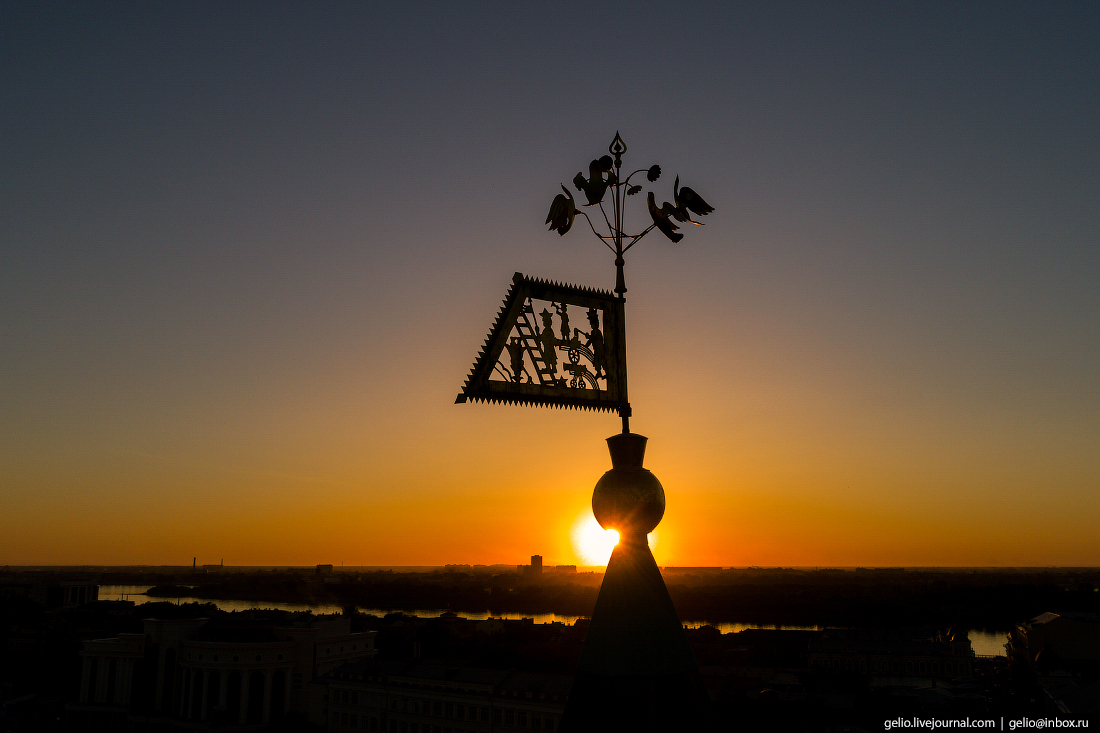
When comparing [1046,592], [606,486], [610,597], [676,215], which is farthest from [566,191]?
[1046,592]

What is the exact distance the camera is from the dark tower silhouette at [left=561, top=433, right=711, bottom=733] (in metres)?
4.31

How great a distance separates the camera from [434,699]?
4003 centimetres

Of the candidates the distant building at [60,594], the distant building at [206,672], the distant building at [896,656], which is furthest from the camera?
the distant building at [60,594]

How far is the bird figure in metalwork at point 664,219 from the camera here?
601 centimetres

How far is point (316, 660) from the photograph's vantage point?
157 feet

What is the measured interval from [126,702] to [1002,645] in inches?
3448

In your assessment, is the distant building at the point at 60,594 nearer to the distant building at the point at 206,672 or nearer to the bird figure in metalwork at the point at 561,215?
the distant building at the point at 206,672

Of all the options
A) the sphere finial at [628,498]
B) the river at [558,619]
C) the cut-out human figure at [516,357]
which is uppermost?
the cut-out human figure at [516,357]

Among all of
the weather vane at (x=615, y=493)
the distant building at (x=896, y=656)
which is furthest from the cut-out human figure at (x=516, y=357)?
the distant building at (x=896, y=656)

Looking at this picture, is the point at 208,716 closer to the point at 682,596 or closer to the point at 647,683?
the point at 647,683

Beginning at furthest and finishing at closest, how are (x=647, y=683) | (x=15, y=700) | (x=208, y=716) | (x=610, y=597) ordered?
(x=15, y=700)
(x=208, y=716)
(x=610, y=597)
(x=647, y=683)

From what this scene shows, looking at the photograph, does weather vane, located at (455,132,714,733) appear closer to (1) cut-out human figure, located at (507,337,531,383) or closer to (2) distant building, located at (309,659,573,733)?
(1) cut-out human figure, located at (507,337,531,383)

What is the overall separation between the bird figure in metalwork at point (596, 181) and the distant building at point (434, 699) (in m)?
34.3

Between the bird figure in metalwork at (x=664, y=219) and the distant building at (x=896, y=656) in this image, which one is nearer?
the bird figure in metalwork at (x=664, y=219)
